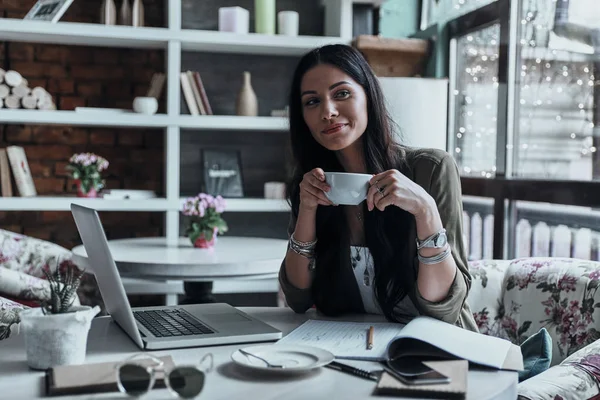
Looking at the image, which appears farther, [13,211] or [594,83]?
[13,211]

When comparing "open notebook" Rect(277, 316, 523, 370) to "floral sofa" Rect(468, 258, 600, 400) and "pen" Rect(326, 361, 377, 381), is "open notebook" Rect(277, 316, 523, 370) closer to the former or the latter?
"pen" Rect(326, 361, 377, 381)

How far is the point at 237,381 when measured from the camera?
1.00m

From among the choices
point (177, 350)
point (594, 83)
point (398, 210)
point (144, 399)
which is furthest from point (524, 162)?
point (144, 399)

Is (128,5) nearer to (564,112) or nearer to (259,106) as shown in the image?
(259,106)

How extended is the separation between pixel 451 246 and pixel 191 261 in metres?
1.23

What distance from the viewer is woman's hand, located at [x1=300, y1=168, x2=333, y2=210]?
1.41m

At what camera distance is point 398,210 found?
157cm

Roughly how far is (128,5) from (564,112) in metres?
2.29

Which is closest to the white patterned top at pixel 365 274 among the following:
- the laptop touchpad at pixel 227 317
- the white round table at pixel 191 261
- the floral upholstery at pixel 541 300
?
the laptop touchpad at pixel 227 317

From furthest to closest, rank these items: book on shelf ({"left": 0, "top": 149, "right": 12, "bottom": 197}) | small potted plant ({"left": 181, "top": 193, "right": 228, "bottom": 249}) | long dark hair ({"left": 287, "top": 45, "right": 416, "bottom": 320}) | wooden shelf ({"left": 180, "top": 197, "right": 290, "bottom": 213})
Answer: wooden shelf ({"left": 180, "top": 197, "right": 290, "bottom": 213}), book on shelf ({"left": 0, "top": 149, "right": 12, "bottom": 197}), small potted plant ({"left": 181, "top": 193, "right": 228, "bottom": 249}), long dark hair ({"left": 287, "top": 45, "right": 416, "bottom": 320})

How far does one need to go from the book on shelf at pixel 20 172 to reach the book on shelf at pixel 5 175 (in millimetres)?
22

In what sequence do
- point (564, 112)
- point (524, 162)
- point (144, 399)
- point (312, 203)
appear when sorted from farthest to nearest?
point (524, 162) < point (564, 112) < point (312, 203) < point (144, 399)

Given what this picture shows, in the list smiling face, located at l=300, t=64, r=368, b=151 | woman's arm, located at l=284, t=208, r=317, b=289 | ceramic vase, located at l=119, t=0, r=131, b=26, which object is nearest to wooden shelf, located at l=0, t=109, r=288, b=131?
ceramic vase, located at l=119, t=0, r=131, b=26

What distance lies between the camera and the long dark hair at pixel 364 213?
1545 mm
